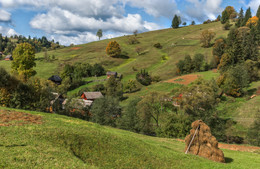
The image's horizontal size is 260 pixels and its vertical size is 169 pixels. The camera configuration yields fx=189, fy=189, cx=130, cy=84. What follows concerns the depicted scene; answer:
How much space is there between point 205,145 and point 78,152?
1310cm

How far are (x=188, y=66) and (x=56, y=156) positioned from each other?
82249 millimetres

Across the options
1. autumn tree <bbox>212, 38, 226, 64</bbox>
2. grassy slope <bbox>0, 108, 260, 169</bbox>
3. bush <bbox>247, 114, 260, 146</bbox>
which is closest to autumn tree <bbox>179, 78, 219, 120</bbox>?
bush <bbox>247, 114, 260, 146</bbox>

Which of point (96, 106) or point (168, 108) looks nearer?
point (96, 106)

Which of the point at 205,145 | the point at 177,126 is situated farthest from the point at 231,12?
the point at 205,145

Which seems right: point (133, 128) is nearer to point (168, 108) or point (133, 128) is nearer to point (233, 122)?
point (168, 108)

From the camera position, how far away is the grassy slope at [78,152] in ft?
38.0

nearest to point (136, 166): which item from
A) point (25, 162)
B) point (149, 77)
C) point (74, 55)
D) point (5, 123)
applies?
point (25, 162)

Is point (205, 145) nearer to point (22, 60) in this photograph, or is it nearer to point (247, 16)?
point (22, 60)

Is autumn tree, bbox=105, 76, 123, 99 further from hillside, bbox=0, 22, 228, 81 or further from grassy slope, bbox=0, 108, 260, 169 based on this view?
grassy slope, bbox=0, 108, 260, 169

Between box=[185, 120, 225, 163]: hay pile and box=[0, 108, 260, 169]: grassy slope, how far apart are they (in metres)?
1.51

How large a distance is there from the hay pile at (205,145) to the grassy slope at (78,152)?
59.3 inches

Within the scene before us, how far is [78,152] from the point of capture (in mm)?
14414

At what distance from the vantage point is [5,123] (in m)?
17.8

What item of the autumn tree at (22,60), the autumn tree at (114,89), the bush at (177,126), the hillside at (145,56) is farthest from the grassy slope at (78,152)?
the hillside at (145,56)
